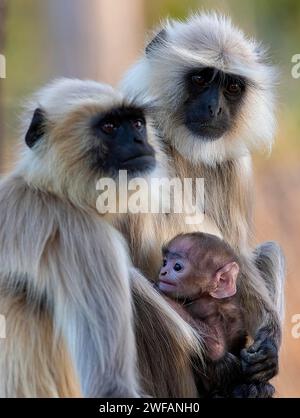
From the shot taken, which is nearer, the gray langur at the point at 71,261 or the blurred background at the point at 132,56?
the gray langur at the point at 71,261

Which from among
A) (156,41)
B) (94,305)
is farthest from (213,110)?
(94,305)

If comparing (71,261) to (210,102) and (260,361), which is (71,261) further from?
(210,102)

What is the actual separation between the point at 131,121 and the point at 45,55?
12.2ft

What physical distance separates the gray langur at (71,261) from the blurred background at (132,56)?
0.60m

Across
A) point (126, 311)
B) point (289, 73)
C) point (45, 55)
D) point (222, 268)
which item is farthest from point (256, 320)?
point (289, 73)

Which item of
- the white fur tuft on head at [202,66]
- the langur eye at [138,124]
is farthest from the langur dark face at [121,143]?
the white fur tuft on head at [202,66]

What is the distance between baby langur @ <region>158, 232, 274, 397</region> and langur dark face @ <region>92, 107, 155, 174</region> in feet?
2.06

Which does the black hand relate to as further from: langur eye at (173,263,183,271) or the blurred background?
the blurred background

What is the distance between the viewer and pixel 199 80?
219 inches

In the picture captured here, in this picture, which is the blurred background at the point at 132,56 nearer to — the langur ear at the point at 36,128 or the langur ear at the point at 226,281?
the langur ear at the point at 36,128

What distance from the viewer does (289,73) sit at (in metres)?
10.2

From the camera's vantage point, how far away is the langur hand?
491cm

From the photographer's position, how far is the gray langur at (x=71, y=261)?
13.4ft

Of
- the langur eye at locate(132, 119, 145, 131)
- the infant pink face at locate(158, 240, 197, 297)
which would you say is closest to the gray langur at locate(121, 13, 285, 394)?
the infant pink face at locate(158, 240, 197, 297)
